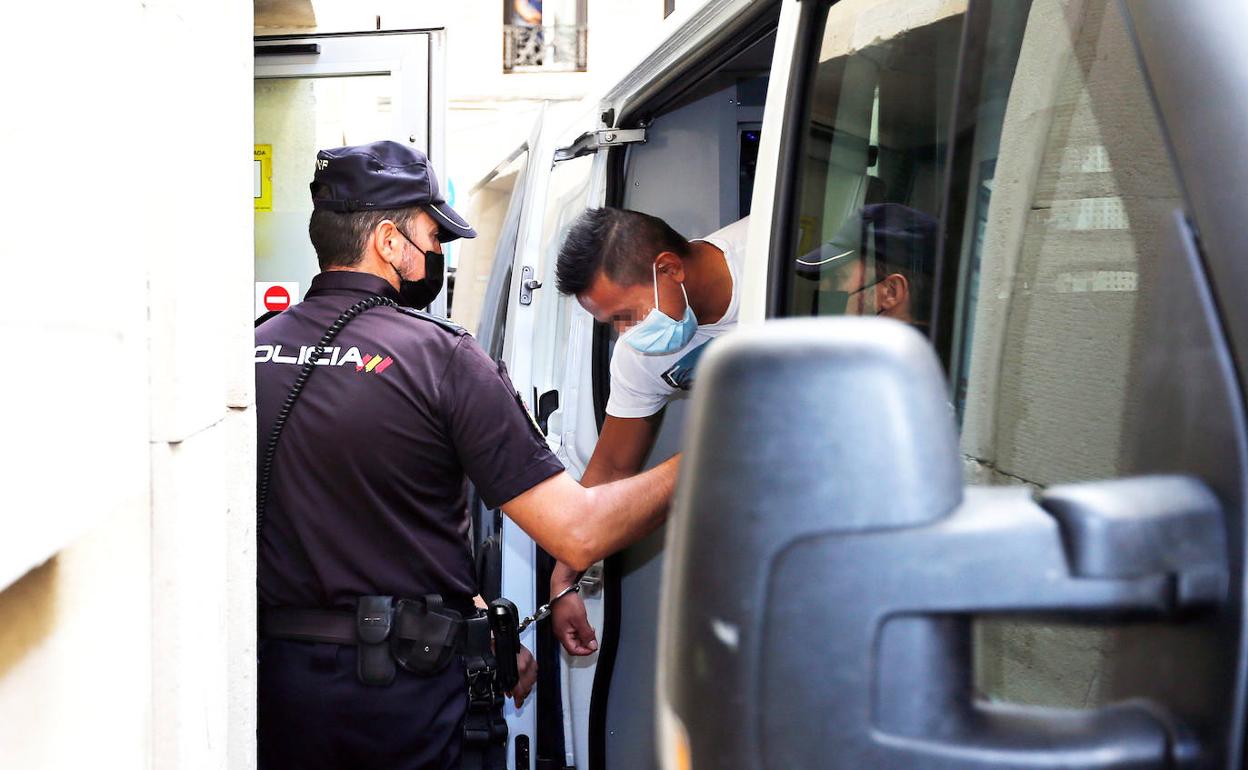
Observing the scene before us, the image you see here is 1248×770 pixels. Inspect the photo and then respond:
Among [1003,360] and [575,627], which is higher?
[1003,360]

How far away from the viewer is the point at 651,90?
286 centimetres

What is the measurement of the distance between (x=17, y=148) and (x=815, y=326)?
0.78m

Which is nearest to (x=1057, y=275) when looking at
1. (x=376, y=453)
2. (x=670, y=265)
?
(x=376, y=453)

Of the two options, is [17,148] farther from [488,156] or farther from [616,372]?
[488,156]

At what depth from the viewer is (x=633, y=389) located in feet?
9.82

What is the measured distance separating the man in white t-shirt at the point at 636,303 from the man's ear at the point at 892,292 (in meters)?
1.49

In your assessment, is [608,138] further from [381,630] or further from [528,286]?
[381,630]

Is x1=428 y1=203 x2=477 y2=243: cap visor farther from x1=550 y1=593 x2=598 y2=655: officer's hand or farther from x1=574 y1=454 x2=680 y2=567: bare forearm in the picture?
x1=550 y1=593 x2=598 y2=655: officer's hand

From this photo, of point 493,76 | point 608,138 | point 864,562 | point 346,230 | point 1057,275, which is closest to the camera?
point 864,562

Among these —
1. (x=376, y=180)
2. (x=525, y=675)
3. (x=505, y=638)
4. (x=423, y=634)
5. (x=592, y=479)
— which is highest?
(x=376, y=180)

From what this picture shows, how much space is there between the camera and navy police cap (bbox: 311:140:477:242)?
8.17 ft

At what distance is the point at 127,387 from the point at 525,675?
1.83 meters

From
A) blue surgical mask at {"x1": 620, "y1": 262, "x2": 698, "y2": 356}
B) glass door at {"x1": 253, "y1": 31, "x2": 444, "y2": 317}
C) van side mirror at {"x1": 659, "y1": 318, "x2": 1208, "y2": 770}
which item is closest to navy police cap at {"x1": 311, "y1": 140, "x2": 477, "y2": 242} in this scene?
blue surgical mask at {"x1": 620, "y1": 262, "x2": 698, "y2": 356}

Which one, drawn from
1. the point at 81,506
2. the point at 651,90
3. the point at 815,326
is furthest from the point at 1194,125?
the point at 651,90
